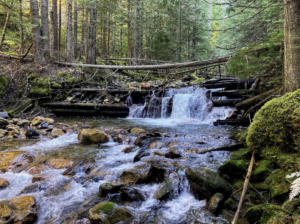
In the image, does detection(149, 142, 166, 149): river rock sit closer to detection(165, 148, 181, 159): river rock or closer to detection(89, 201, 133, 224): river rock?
detection(165, 148, 181, 159): river rock

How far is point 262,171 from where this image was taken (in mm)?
3359

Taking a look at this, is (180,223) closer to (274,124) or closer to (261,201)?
(261,201)

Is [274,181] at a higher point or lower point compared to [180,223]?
higher

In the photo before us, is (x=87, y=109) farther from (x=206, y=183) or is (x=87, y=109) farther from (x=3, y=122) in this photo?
(x=206, y=183)

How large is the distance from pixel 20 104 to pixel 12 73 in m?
2.19

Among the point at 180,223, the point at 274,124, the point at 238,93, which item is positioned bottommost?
the point at 180,223

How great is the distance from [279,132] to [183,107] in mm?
8807

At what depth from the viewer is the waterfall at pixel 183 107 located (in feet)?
36.7

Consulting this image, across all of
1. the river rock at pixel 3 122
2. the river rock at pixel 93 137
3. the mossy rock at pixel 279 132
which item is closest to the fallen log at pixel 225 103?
the river rock at pixel 93 137

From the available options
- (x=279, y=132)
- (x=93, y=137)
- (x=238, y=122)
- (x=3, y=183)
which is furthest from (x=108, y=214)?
(x=238, y=122)

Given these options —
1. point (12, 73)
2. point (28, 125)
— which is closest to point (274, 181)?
point (28, 125)

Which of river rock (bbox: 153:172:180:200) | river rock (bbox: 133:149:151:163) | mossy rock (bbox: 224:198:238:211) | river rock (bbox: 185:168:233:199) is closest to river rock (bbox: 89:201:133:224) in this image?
river rock (bbox: 153:172:180:200)

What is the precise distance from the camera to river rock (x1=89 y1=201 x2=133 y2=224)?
3027 mm

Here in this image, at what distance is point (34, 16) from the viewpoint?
11.5 meters
